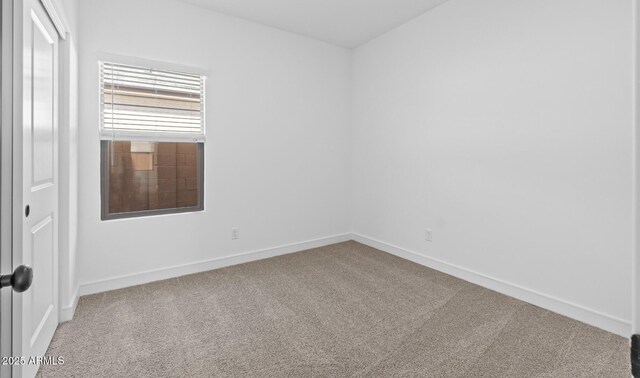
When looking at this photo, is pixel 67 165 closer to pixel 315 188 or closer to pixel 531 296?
pixel 315 188

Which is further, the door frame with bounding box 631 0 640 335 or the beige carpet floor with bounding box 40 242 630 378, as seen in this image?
the beige carpet floor with bounding box 40 242 630 378

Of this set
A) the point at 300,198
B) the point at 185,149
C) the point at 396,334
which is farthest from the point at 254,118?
the point at 396,334

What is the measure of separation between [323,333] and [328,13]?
315 cm

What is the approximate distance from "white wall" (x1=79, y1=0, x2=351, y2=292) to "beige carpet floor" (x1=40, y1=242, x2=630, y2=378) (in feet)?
1.48

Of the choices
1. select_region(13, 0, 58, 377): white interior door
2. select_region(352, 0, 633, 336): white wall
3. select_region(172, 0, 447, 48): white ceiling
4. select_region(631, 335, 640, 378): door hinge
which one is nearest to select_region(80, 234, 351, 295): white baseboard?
select_region(13, 0, 58, 377): white interior door

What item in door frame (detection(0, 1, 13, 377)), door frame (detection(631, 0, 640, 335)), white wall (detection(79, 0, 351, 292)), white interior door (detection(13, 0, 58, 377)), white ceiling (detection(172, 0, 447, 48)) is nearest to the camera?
door frame (detection(631, 0, 640, 335))

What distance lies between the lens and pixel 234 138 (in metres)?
3.53

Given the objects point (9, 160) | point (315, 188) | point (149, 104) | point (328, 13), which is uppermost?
point (328, 13)

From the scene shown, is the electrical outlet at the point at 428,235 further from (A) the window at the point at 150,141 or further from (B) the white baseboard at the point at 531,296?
(A) the window at the point at 150,141

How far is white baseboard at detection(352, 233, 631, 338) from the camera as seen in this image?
7.30 ft

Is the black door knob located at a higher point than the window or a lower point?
lower

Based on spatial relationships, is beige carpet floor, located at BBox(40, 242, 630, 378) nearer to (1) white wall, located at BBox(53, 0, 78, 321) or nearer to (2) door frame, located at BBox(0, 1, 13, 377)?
(1) white wall, located at BBox(53, 0, 78, 321)

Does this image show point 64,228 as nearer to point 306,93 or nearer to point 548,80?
point 306,93

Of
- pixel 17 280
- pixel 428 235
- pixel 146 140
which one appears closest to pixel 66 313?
pixel 146 140
